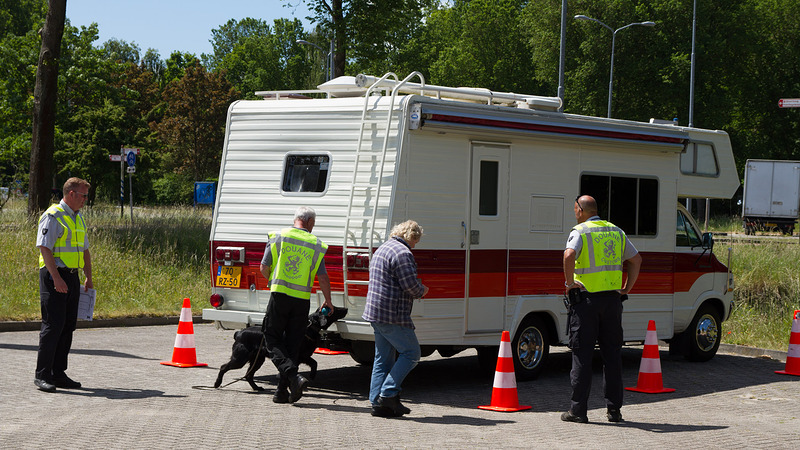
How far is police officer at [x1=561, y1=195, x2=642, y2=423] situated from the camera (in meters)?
8.52

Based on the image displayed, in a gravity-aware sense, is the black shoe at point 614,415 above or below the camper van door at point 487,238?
below

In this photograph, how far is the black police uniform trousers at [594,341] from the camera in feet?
27.9

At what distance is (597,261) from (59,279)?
4823mm

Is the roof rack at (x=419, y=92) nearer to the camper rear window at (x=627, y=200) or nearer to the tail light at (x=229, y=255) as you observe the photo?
the camper rear window at (x=627, y=200)

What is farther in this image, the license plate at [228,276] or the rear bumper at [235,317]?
the license plate at [228,276]

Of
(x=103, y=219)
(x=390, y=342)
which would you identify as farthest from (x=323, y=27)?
(x=390, y=342)

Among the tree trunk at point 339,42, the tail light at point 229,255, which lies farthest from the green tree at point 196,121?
the tail light at point 229,255

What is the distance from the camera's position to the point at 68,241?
30.0ft

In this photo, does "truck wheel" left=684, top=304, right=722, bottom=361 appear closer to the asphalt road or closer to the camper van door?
the asphalt road

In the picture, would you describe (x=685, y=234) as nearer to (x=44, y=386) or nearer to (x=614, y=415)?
(x=614, y=415)

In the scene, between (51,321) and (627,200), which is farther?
(627,200)

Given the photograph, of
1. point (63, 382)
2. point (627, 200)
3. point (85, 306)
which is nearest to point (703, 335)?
point (627, 200)

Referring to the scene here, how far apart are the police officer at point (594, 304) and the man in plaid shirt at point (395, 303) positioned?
1364 millimetres

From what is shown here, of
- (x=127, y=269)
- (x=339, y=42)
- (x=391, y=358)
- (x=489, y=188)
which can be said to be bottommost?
(x=391, y=358)
